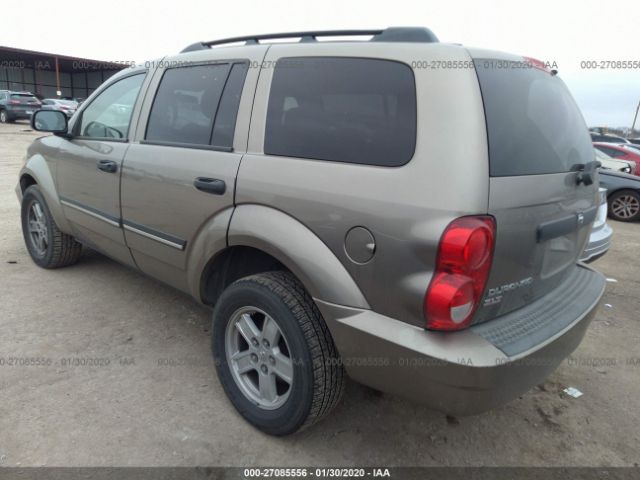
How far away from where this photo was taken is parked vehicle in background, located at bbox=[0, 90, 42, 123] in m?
22.7

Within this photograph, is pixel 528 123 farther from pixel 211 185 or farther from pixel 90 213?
pixel 90 213

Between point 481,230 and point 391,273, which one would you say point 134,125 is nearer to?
point 391,273

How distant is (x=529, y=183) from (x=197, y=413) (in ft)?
6.51

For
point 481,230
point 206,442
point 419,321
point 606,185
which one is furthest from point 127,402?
point 606,185

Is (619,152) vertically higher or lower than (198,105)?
lower

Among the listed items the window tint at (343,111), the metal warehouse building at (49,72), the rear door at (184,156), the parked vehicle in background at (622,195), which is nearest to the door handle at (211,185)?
the rear door at (184,156)

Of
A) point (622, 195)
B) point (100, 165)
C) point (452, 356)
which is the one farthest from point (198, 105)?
point (622, 195)

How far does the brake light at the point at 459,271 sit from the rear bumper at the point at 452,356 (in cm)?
9

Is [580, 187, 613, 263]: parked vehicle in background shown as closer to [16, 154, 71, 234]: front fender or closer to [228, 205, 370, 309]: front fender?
[228, 205, 370, 309]: front fender

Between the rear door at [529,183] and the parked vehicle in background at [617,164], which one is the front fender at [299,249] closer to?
the rear door at [529,183]

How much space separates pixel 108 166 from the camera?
119 inches

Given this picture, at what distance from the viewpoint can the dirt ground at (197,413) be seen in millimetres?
2162

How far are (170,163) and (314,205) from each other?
3.68 ft

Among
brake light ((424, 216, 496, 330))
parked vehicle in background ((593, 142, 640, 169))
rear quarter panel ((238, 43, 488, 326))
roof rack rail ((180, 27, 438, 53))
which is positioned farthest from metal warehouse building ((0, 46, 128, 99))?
brake light ((424, 216, 496, 330))
